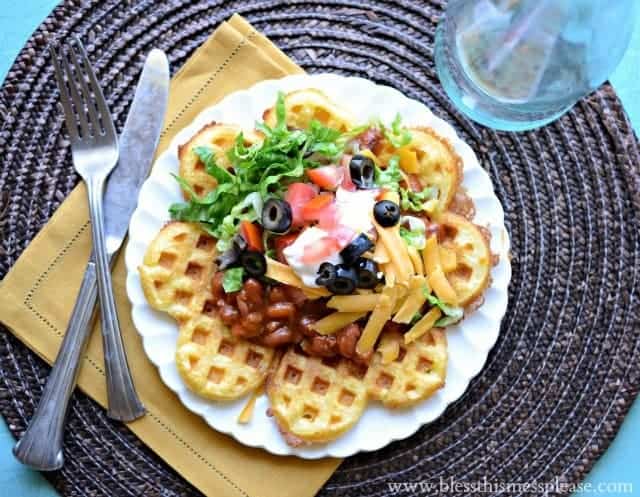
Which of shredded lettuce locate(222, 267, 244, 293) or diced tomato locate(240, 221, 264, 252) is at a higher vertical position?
diced tomato locate(240, 221, 264, 252)

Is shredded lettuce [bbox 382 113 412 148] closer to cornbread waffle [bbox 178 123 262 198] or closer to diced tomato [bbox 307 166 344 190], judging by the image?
diced tomato [bbox 307 166 344 190]

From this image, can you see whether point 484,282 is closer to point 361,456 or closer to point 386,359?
point 386,359

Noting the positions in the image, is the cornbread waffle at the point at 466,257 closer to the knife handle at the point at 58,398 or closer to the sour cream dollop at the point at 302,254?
the sour cream dollop at the point at 302,254

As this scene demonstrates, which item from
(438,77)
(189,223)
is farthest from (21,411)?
(438,77)

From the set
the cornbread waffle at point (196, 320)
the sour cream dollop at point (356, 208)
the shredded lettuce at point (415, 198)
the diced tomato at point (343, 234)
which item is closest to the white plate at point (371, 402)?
the cornbread waffle at point (196, 320)

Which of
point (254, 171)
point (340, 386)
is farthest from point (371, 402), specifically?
point (254, 171)

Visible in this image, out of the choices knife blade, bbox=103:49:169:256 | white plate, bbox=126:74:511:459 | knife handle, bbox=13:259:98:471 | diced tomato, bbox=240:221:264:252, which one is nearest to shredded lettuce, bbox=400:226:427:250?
white plate, bbox=126:74:511:459
